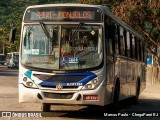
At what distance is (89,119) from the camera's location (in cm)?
1328

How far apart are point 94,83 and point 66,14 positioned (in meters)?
2.01

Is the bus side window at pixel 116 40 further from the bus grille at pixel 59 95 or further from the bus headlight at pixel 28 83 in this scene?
the bus headlight at pixel 28 83

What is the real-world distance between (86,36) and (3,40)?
100m

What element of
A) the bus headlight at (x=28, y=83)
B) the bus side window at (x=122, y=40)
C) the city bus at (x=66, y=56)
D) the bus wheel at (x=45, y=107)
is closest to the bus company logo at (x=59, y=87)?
the city bus at (x=66, y=56)

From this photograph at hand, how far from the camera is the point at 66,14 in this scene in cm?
1329

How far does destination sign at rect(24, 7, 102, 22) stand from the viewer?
13.3 m

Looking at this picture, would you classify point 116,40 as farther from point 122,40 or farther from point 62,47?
point 62,47

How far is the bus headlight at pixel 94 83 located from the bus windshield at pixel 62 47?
0.35 meters

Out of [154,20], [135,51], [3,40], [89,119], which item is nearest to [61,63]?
[89,119]

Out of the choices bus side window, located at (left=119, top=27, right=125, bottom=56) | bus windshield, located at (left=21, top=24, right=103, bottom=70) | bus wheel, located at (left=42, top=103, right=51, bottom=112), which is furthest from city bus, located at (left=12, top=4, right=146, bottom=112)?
bus side window, located at (left=119, top=27, right=125, bottom=56)

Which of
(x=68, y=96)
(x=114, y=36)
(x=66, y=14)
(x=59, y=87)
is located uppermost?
(x=66, y=14)

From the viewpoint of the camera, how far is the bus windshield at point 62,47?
12945 mm

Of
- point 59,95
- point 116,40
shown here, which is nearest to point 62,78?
point 59,95

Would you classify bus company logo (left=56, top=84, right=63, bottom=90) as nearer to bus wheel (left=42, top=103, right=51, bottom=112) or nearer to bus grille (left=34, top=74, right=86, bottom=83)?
bus grille (left=34, top=74, right=86, bottom=83)
